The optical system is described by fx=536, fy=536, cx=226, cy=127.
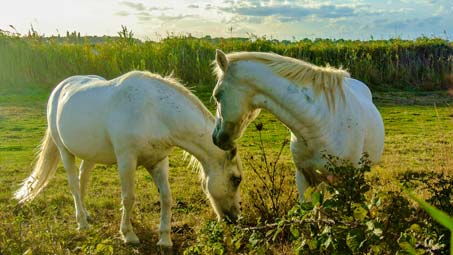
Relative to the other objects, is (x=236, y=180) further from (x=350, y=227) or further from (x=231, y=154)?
(x=350, y=227)

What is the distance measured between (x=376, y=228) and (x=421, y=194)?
13.1 ft

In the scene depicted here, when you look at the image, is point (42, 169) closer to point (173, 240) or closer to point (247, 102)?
→ point (173, 240)

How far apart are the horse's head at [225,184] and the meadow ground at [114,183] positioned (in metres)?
0.29

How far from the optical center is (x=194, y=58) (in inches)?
668

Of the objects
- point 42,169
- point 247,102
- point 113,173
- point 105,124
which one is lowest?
point 113,173

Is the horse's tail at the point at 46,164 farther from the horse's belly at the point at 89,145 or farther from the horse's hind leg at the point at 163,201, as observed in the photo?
the horse's hind leg at the point at 163,201

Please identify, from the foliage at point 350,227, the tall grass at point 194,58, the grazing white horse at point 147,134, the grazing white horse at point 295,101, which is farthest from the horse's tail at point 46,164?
the tall grass at point 194,58

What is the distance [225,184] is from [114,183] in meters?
3.36

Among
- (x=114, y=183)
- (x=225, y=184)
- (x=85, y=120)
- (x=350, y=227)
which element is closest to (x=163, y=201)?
(x=225, y=184)

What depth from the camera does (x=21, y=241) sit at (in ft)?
13.8

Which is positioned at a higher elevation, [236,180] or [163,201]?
[236,180]

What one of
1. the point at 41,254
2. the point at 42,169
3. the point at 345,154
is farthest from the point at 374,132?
the point at 42,169

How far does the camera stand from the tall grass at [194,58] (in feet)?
54.6

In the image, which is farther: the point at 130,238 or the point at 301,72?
the point at 130,238
